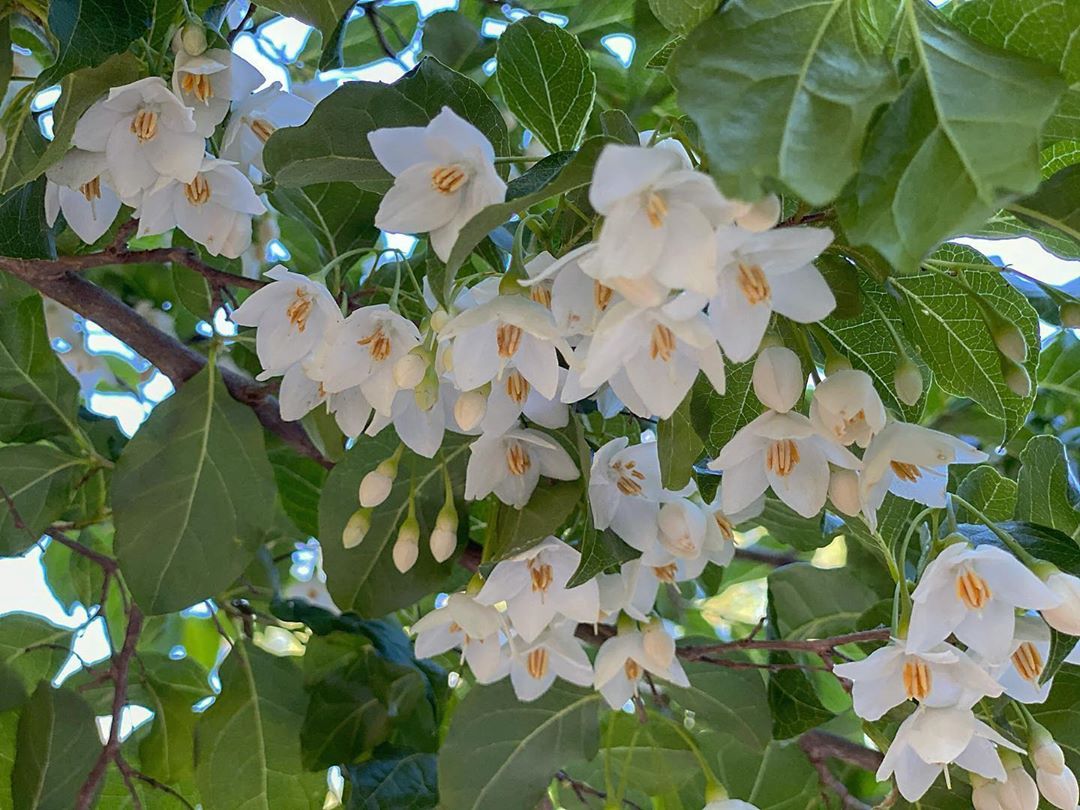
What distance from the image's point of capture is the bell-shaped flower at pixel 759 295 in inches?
25.8

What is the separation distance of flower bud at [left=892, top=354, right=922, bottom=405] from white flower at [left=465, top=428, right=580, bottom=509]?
0.98 ft

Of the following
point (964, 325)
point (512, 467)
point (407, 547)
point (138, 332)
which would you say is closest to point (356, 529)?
point (407, 547)

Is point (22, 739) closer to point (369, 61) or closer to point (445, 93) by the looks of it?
point (445, 93)

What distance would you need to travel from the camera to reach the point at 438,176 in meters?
0.78

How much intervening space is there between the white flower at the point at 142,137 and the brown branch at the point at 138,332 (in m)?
0.14

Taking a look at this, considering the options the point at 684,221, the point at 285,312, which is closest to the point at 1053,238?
the point at 684,221

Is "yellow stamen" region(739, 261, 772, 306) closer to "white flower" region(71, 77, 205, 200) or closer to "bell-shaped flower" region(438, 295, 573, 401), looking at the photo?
"bell-shaped flower" region(438, 295, 573, 401)

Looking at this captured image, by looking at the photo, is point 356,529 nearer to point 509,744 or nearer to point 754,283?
point 509,744

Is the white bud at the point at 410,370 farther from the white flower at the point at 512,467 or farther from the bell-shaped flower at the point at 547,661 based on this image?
the bell-shaped flower at the point at 547,661

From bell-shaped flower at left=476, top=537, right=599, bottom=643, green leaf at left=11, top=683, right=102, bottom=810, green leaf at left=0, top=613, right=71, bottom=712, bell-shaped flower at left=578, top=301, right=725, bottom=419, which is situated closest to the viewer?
bell-shaped flower at left=578, top=301, right=725, bottom=419

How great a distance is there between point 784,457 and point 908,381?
0.38ft

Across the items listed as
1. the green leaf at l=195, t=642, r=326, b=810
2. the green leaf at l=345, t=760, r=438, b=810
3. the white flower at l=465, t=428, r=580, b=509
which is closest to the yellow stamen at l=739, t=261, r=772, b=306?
the white flower at l=465, t=428, r=580, b=509

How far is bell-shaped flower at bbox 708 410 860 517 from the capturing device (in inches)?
33.9

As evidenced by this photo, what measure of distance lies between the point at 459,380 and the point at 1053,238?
1.51 ft
